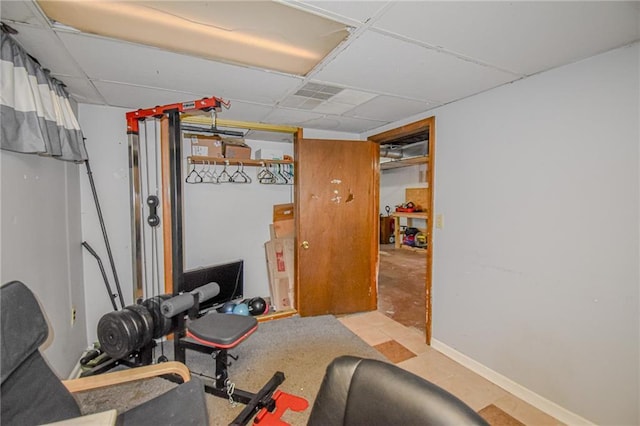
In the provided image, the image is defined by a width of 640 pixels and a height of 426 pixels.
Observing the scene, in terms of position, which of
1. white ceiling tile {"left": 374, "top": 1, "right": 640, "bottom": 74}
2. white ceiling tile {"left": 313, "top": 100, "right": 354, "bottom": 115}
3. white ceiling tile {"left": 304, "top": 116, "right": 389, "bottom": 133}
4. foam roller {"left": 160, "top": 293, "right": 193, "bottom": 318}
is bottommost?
foam roller {"left": 160, "top": 293, "right": 193, "bottom": 318}

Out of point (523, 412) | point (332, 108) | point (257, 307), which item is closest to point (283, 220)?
point (257, 307)

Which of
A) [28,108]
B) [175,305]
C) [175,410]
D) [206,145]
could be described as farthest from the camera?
[206,145]

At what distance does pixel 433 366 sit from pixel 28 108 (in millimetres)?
3270

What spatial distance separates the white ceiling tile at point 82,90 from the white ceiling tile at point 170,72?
0.17 metres

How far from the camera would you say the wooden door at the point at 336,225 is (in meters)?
3.24

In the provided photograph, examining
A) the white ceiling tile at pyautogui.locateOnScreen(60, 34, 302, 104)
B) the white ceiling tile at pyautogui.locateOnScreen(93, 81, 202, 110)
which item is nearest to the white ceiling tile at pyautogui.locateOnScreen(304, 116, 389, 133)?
the white ceiling tile at pyautogui.locateOnScreen(60, 34, 302, 104)

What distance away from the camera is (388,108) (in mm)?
2621

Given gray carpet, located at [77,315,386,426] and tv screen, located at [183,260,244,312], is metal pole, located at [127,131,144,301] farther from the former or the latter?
gray carpet, located at [77,315,386,426]

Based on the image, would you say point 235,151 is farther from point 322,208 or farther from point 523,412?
point 523,412

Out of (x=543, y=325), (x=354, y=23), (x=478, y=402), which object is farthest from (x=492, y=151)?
(x=478, y=402)

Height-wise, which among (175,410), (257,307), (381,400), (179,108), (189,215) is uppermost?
(179,108)

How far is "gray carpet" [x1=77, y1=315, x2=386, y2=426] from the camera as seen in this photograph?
188cm

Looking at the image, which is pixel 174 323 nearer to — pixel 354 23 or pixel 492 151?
pixel 354 23

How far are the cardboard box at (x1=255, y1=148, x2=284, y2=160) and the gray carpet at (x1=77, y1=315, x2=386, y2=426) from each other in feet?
6.45
